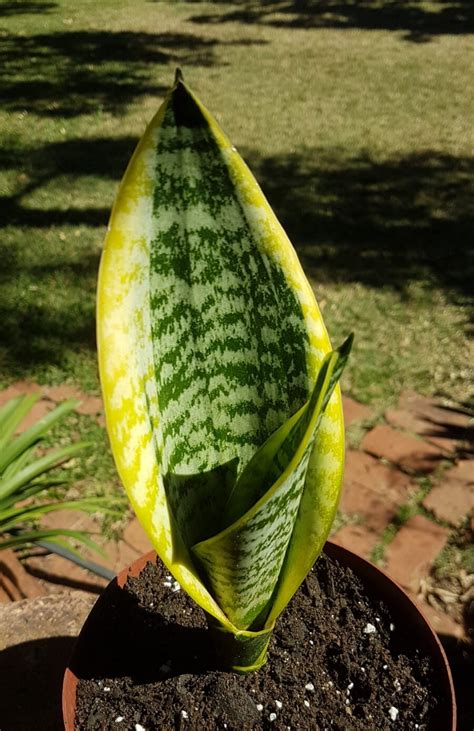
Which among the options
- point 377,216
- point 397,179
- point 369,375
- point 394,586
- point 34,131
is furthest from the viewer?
point 34,131

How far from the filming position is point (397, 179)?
4660mm

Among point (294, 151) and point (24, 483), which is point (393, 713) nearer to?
point (24, 483)

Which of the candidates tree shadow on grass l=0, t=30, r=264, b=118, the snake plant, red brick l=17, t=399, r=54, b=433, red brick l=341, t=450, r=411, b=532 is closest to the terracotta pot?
the snake plant

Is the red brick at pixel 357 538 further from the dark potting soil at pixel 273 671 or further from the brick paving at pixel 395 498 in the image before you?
the dark potting soil at pixel 273 671

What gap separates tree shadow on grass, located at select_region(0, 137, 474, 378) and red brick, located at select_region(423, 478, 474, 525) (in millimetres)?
1276

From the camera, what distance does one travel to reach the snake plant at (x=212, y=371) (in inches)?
27.1

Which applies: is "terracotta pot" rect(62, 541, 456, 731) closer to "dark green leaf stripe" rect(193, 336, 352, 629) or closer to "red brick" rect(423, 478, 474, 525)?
"dark green leaf stripe" rect(193, 336, 352, 629)

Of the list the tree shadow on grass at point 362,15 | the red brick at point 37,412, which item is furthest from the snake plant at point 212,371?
the tree shadow on grass at point 362,15

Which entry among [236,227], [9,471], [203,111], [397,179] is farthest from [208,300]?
[397,179]

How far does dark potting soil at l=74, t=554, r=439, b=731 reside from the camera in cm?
95

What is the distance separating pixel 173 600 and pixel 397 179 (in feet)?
13.5

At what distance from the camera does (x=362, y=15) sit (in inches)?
356

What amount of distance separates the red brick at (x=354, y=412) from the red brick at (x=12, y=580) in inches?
52.1

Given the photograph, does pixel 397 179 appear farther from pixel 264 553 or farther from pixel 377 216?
pixel 264 553
